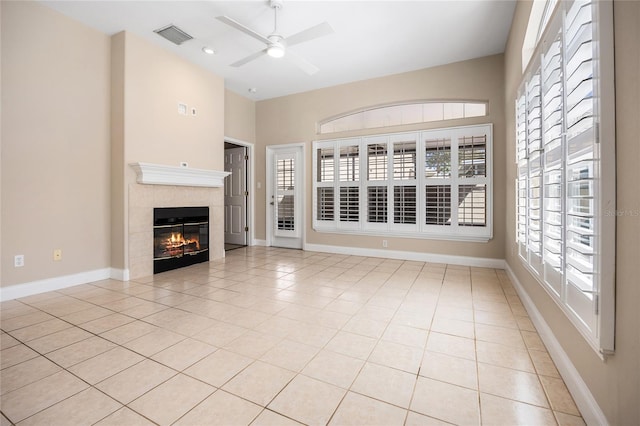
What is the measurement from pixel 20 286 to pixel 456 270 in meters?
5.26

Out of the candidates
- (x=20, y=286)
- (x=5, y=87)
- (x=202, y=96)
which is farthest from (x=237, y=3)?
(x=20, y=286)

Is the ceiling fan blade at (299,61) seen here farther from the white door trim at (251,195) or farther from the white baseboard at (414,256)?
the white baseboard at (414,256)

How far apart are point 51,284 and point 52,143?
5.23 feet

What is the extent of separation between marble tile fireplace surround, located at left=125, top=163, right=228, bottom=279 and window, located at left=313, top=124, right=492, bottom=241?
2218 millimetres

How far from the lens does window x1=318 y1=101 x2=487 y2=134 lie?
4.61 metres

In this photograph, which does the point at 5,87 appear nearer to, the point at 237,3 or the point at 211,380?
the point at 237,3

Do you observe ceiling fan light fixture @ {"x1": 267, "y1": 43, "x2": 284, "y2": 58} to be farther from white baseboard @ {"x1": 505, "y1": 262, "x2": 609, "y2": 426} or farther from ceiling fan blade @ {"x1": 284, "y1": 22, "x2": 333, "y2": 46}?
white baseboard @ {"x1": 505, "y1": 262, "x2": 609, "y2": 426}

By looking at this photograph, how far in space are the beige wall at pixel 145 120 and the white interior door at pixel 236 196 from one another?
182 centimetres

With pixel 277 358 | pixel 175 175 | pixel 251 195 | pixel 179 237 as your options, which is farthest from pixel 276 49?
pixel 251 195

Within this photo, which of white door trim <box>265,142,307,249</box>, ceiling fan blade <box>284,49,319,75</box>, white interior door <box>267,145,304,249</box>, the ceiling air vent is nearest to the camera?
ceiling fan blade <box>284,49,319,75</box>

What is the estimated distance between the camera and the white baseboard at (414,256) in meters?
4.41

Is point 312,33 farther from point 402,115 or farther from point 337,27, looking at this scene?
point 402,115

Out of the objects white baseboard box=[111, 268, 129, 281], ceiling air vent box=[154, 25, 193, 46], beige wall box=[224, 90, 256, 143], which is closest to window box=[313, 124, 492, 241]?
beige wall box=[224, 90, 256, 143]

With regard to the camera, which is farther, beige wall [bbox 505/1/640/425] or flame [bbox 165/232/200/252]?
flame [bbox 165/232/200/252]
